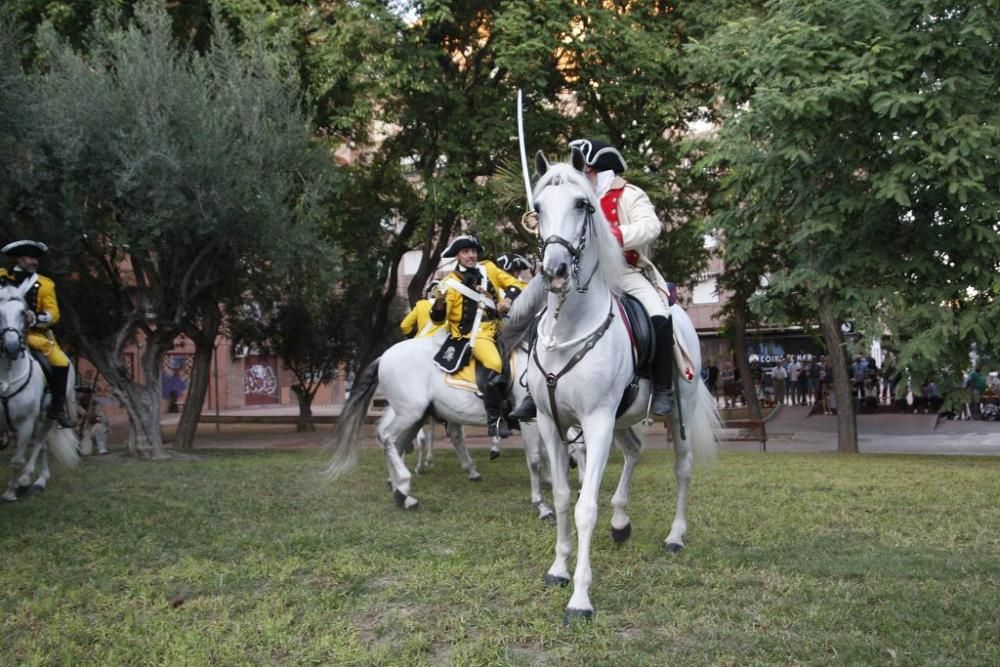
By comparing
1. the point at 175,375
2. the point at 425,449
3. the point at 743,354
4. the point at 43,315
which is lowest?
the point at 425,449

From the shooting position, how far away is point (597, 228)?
6254 millimetres

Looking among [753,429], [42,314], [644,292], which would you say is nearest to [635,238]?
[644,292]

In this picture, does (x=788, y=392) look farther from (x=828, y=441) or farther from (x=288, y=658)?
(x=288, y=658)

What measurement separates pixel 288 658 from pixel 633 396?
121 inches

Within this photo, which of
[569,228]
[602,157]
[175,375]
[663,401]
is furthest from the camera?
[175,375]

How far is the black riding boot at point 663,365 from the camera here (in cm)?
697

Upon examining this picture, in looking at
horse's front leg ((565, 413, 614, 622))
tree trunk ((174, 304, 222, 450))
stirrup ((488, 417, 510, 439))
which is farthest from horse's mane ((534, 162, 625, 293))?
tree trunk ((174, 304, 222, 450))

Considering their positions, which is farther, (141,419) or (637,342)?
(141,419)

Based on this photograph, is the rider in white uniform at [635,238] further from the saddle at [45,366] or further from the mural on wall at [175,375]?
the mural on wall at [175,375]

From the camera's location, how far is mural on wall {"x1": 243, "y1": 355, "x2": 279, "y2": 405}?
173 feet

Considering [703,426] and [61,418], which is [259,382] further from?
[703,426]

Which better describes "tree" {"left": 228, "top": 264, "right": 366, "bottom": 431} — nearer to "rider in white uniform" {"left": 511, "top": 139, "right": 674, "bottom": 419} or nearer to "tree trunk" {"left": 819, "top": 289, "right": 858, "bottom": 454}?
"tree trunk" {"left": 819, "top": 289, "right": 858, "bottom": 454}

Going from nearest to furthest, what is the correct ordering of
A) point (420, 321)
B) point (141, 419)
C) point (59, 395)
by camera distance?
point (59, 395), point (420, 321), point (141, 419)

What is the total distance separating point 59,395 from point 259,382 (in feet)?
Result: 141
